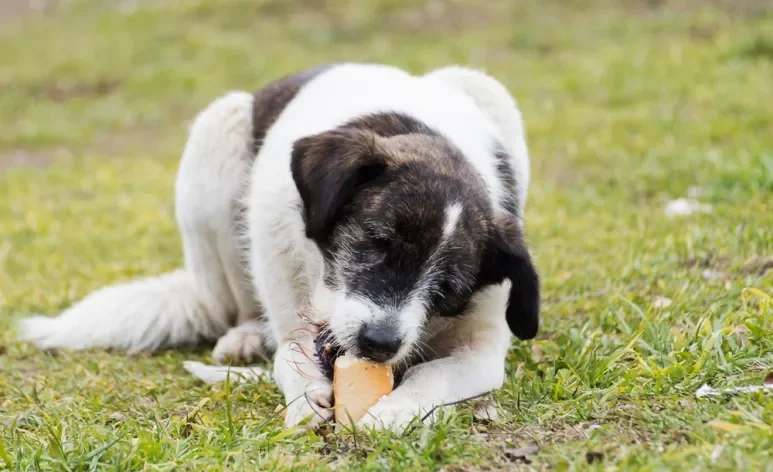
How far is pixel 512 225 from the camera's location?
3.85 meters

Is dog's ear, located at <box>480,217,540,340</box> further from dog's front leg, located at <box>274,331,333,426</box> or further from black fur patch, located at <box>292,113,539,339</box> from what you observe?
dog's front leg, located at <box>274,331,333,426</box>

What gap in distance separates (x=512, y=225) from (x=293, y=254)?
3.47 ft

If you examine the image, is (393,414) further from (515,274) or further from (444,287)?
(515,274)

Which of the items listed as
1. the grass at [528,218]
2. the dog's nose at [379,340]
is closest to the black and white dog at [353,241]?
the dog's nose at [379,340]

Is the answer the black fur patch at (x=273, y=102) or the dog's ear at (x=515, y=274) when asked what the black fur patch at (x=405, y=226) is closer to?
the dog's ear at (x=515, y=274)

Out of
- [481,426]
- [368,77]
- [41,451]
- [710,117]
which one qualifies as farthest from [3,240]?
[710,117]

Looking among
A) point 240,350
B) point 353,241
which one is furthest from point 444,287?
point 240,350

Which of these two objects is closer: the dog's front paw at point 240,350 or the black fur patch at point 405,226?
the black fur patch at point 405,226

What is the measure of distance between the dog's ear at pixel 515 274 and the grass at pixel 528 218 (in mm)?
283

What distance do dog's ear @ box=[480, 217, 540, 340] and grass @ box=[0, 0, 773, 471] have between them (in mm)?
283

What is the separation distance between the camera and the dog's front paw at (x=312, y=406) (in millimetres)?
3543

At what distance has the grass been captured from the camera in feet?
10.6

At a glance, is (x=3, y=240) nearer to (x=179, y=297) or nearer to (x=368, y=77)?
(x=179, y=297)

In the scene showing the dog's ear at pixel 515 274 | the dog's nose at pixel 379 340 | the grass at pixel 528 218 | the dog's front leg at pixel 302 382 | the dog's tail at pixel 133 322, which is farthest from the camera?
the dog's tail at pixel 133 322
